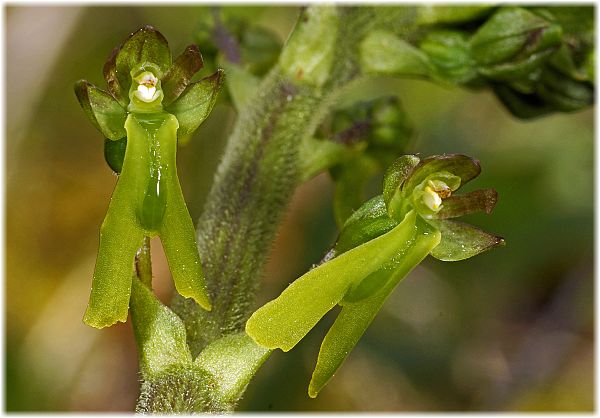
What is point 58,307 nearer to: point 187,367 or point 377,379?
point 377,379

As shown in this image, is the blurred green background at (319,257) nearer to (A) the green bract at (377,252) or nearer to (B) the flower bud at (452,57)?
(B) the flower bud at (452,57)

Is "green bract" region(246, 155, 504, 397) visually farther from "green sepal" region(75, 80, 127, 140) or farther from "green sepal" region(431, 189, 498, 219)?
"green sepal" region(75, 80, 127, 140)

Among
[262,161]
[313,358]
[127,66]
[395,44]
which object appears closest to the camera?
[127,66]

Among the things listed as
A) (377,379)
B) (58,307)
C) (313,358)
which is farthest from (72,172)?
(377,379)

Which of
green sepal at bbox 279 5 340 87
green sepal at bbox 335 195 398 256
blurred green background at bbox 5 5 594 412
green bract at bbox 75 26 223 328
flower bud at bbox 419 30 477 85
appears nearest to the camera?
green bract at bbox 75 26 223 328

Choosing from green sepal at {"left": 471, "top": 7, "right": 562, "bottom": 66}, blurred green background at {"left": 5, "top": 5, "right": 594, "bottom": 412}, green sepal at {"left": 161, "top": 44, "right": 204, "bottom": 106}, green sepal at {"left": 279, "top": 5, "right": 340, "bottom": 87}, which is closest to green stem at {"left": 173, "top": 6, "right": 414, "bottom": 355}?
green sepal at {"left": 279, "top": 5, "right": 340, "bottom": 87}

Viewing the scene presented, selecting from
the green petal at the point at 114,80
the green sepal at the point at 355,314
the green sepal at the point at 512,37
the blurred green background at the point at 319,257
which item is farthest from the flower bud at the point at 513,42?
the blurred green background at the point at 319,257
